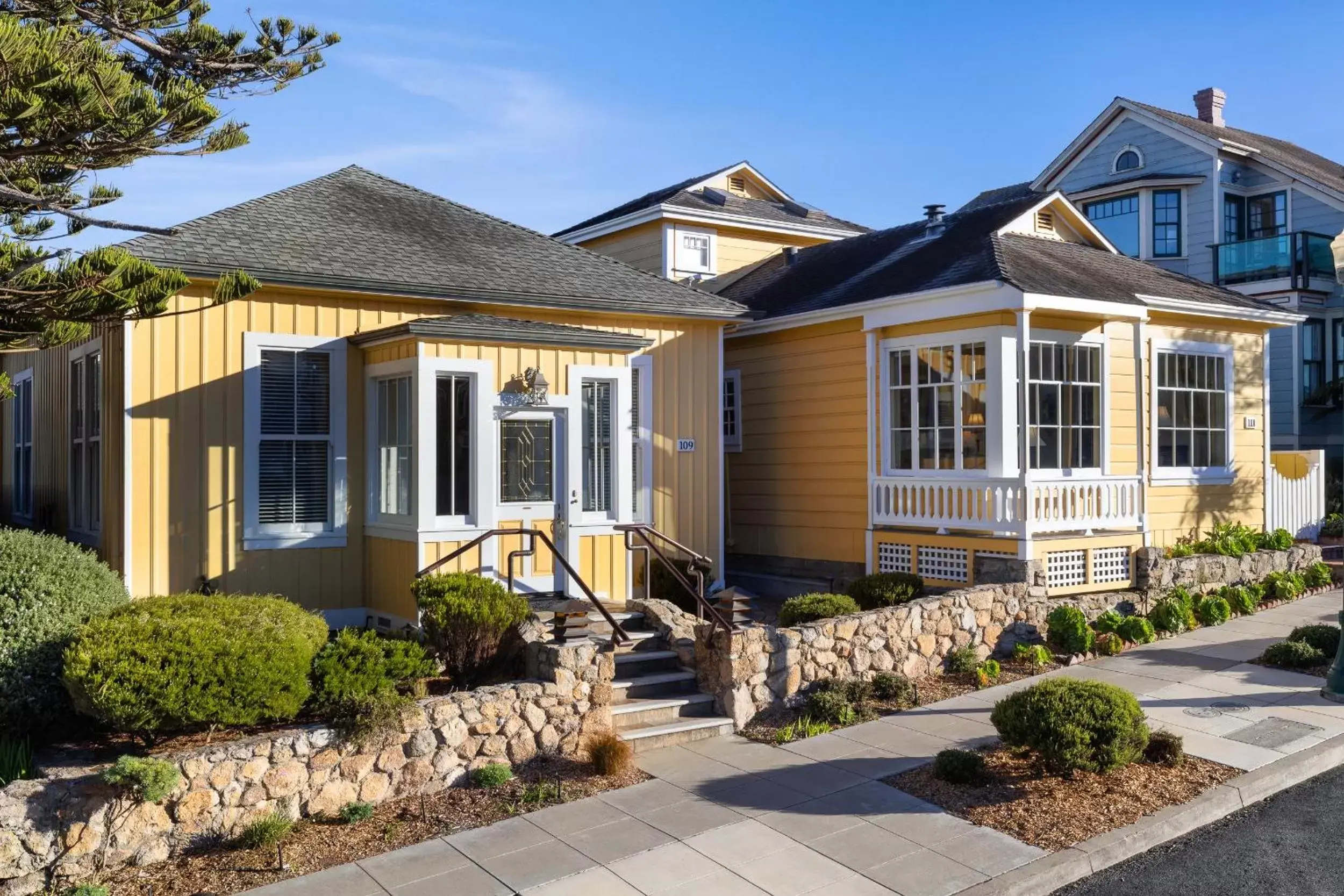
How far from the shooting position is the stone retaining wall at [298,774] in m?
6.52

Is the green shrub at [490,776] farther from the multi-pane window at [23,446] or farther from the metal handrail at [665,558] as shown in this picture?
the multi-pane window at [23,446]

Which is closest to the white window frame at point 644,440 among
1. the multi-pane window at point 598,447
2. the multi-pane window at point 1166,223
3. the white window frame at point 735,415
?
the multi-pane window at point 598,447

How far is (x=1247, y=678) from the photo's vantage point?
1094 cm

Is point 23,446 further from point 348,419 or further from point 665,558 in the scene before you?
point 665,558

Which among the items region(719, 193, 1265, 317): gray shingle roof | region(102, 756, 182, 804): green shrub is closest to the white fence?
region(719, 193, 1265, 317): gray shingle roof

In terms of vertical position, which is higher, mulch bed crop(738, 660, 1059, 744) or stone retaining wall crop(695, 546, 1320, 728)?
stone retaining wall crop(695, 546, 1320, 728)

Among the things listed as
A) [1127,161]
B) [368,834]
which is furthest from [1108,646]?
[1127,161]

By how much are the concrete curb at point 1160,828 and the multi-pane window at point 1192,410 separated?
7.31 meters

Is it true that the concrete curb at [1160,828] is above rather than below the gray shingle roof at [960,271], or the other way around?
below

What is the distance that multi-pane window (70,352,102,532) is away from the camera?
1225 centimetres

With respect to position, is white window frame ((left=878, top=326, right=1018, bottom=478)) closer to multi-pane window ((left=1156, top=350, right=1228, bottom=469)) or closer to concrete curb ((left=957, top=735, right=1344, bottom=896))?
multi-pane window ((left=1156, top=350, right=1228, bottom=469))

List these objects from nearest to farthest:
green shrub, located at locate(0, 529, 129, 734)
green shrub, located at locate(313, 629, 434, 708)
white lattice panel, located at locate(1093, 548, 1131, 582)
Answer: green shrub, located at locate(0, 529, 129, 734) < green shrub, located at locate(313, 629, 434, 708) < white lattice panel, located at locate(1093, 548, 1131, 582)

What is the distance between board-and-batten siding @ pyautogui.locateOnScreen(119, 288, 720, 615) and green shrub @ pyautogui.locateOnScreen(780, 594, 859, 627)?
3.35 m

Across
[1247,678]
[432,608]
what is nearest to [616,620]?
[432,608]
